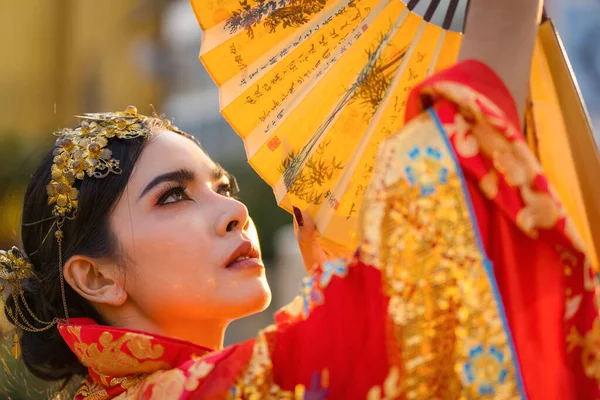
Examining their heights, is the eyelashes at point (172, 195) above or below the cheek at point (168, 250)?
above

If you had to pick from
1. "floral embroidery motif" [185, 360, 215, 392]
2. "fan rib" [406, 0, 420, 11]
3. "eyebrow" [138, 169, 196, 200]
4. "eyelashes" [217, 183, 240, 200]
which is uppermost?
"fan rib" [406, 0, 420, 11]

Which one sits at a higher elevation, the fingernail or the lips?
the fingernail

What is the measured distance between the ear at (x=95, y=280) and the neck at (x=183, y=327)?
5cm

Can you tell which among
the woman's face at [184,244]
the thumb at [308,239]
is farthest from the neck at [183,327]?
the thumb at [308,239]

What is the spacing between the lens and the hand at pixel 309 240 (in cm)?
169

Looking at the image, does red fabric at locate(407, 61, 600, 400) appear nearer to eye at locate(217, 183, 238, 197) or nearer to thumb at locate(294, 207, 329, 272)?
thumb at locate(294, 207, 329, 272)

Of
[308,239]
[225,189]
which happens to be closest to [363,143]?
[308,239]

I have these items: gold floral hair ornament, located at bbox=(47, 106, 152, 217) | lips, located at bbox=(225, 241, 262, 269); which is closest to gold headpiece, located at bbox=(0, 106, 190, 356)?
gold floral hair ornament, located at bbox=(47, 106, 152, 217)

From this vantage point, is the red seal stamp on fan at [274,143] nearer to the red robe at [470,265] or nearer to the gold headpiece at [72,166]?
the gold headpiece at [72,166]

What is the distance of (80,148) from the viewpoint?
5.83 ft

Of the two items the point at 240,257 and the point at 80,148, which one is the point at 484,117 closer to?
the point at 240,257

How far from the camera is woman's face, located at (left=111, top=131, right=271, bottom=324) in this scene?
5.02 feet

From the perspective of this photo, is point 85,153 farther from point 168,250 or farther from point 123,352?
point 123,352

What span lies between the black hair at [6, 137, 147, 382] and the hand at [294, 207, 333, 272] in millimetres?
384
